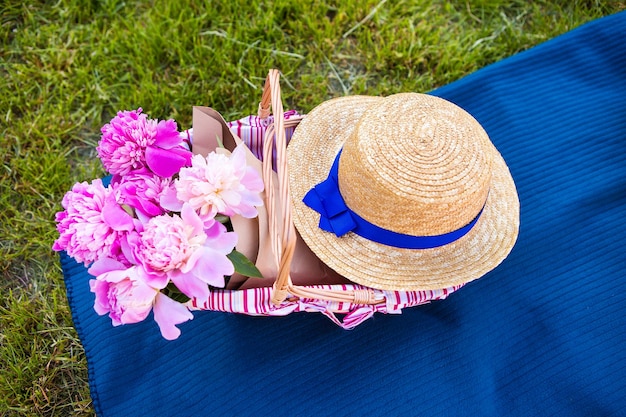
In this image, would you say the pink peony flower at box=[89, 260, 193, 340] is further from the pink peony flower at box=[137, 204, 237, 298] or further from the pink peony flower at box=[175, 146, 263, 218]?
the pink peony flower at box=[175, 146, 263, 218]

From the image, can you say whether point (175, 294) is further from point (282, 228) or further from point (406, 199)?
point (406, 199)

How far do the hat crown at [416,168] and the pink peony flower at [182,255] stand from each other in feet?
1.13

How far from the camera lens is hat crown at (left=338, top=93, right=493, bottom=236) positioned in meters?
1.04

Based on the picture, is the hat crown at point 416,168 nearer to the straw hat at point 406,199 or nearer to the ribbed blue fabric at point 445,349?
the straw hat at point 406,199

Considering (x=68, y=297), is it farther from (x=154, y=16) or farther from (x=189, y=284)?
(x=154, y=16)

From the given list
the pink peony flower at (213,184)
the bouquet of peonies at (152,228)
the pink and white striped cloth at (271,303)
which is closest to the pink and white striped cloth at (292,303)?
the pink and white striped cloth at (271,303)

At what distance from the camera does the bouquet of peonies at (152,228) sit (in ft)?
2.78

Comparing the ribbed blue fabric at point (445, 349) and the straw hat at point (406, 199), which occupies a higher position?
the straw hat at point (406, 199)

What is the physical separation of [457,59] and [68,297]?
1479 mm

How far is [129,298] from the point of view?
85cm

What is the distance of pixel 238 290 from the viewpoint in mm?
1102

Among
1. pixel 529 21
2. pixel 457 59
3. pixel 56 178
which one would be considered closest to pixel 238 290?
pixel 56 178

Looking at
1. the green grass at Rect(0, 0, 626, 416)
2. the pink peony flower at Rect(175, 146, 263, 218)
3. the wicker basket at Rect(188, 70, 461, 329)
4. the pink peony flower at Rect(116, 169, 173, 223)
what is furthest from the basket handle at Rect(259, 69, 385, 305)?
the green grass at Rect(0, 0, 626, 416)

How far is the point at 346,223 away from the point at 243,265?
0.86 feet
